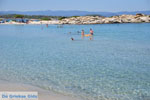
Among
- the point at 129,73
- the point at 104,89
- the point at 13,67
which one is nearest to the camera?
the point at 104,89

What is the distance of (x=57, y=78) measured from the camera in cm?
1082

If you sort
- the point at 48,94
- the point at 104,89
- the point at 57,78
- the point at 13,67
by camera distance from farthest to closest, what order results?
the point at 13,67
the point at 57,78
the point at 104,89
the point at 48,94

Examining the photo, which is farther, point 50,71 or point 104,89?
point 50,71

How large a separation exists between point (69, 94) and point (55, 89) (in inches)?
33.0

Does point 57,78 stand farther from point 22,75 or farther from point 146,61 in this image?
point 146,61

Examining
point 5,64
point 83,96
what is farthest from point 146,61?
point 5,64

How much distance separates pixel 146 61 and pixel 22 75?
25.4ft

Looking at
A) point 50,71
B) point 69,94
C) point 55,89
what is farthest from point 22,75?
point 69,94

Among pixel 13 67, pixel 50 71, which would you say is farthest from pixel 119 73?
pixel 13 67

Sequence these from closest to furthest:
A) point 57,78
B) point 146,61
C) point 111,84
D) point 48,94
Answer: point 48,94
point 111,84
point 57,78
point 146,61

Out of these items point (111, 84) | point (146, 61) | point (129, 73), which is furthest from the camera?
point (146, 61)

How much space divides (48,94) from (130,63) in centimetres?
728

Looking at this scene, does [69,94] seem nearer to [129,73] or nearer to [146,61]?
[129,73]

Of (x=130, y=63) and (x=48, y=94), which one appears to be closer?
(x=48, y=94)
